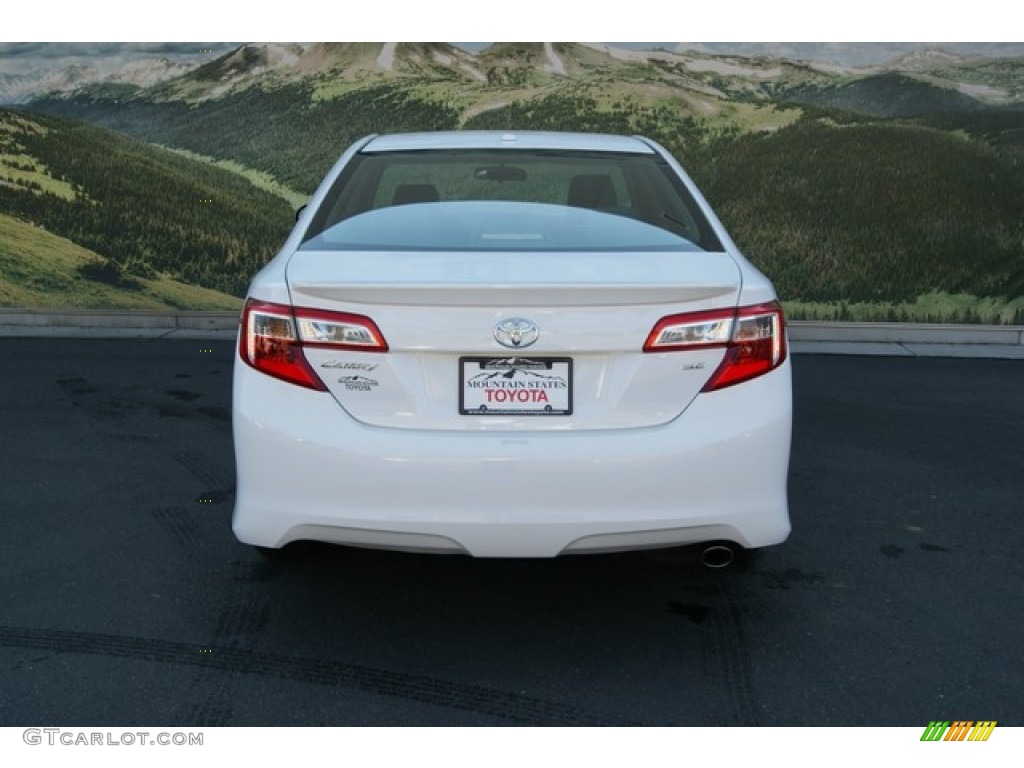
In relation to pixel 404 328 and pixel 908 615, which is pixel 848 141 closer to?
pixel 908 615

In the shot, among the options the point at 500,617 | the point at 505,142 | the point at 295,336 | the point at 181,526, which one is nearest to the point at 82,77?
the point at 181,526

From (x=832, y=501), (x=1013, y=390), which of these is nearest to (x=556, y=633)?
(x=832, y=501)

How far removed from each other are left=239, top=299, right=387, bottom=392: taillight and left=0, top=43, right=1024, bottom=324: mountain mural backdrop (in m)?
7.76

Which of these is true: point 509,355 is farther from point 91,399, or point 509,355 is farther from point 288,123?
point 288,123

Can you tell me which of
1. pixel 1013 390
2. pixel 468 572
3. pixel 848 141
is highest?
pixel 848 141

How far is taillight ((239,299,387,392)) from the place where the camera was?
341cm

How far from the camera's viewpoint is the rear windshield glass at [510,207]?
3906 millimetres

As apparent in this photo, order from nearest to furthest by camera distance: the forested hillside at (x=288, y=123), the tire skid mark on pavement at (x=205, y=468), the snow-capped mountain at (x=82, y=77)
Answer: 1. the tire skid mark on pavement at (x=205, y=468)
2. the snow-capped mountain at (x=82, y=77)
3. the forested hillside at (x=288, y=123)

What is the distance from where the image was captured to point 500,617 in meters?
3.98

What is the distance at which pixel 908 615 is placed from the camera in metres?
4.03

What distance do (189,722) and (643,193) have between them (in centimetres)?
Result: 260

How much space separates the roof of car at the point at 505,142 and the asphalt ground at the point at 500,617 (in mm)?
1595
